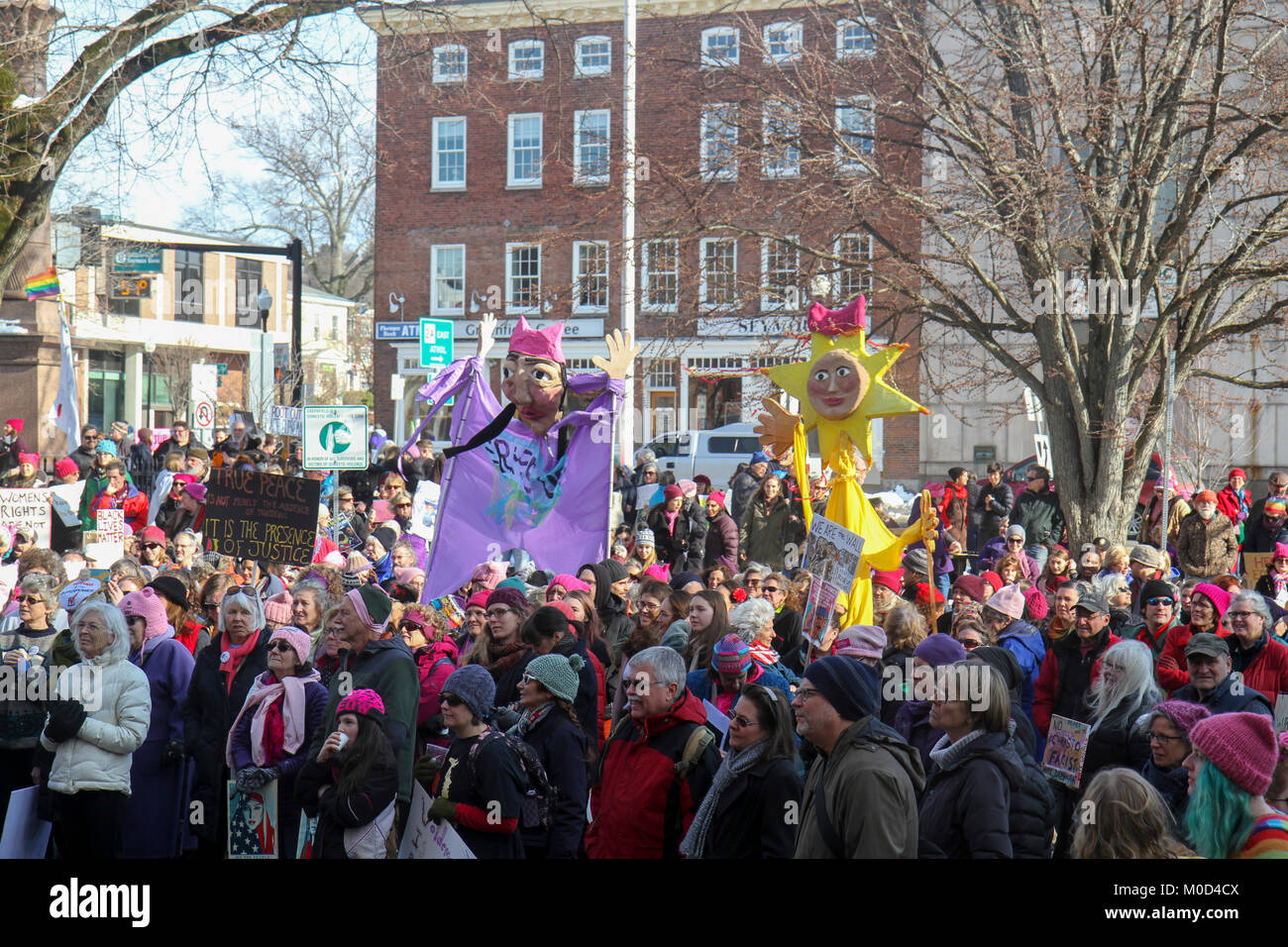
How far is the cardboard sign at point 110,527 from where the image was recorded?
1243 centimetres

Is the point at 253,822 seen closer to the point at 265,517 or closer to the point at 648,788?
the point at 648,788

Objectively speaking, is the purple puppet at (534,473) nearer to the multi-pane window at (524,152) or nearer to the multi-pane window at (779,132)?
the multi-pane window at (779,132)

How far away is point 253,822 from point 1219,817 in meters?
4.18

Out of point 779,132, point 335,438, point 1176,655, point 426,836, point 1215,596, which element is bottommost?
point 426,836

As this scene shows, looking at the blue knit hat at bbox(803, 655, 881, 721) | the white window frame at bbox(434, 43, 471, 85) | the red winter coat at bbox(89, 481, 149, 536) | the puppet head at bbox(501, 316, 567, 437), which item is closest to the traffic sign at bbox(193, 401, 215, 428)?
the white window frame at bbox(434, 43, 471, 85)

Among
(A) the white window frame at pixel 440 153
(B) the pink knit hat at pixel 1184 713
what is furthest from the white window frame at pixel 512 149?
(B) the pink knit hat at pixel 1184 713

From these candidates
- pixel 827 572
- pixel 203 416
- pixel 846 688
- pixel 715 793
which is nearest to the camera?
pixel 846 688

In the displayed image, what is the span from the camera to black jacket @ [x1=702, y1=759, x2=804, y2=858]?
186 inches

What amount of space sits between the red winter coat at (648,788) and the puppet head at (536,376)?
19.7 ft

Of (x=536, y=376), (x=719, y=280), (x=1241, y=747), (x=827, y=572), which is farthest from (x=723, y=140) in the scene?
(x=1241, y=747)

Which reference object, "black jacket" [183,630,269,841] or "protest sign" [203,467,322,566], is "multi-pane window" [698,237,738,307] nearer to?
"protest sign" [203,467,322,566]

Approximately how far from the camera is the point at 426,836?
18.1 feet

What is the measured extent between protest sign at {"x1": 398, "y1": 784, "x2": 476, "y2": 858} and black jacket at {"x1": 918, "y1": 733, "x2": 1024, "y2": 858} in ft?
5.58
